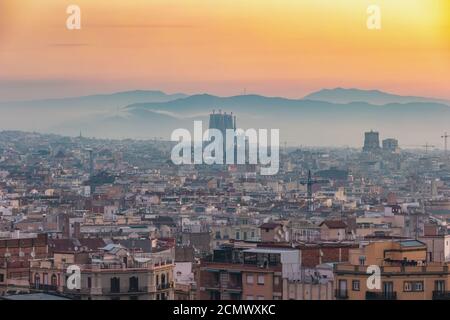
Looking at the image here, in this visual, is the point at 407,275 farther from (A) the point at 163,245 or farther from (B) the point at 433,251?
(A) the point at 163,245

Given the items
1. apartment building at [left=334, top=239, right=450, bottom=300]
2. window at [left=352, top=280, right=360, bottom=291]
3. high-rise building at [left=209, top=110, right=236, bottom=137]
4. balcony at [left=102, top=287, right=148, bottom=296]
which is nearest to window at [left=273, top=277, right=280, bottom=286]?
apartment building at [left=334, top=239, right=450, bottom=300]

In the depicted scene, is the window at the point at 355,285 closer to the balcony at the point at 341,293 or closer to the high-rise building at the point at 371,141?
the balcony at the point at 341,293

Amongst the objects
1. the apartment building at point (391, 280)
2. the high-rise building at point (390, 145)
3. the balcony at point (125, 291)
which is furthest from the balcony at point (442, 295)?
the high-rise building at point (390, 145)

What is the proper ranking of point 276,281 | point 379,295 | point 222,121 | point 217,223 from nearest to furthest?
point 379,295
point 276,281
point 217,223
point 222,121

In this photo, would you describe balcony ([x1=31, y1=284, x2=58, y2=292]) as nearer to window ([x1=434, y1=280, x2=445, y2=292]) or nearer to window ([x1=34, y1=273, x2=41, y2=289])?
window ([x1=34, y1=273, x2=41, y2=289])

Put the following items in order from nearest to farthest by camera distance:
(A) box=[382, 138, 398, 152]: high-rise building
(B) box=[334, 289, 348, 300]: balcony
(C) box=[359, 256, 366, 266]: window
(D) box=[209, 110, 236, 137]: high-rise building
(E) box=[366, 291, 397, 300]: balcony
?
(E) box=[366, 291, 397, 300]: balcony → (B) box=[334, 289, 348, 300]: balcony → (C) box=[359, 256, 366, 266]: window → (D) box=[209, 110, 236, 137]: high-rise building → (A) box=[382, 138, 398, 152]: high-rise building

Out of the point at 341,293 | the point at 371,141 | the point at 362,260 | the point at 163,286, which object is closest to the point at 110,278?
the point at 163,286

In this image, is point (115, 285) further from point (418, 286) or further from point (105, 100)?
point (105, 100)
